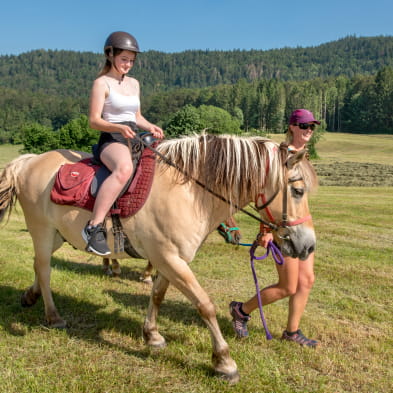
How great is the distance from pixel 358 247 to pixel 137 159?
8.03m

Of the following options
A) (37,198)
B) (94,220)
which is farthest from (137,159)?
(37,198)

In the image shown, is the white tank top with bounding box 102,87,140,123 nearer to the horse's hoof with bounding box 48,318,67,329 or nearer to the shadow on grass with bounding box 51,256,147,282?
the horse's hoof with bounding box 48,318,67,329

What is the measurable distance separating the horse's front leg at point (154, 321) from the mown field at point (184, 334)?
103 mm

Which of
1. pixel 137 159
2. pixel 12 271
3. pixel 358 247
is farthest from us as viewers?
pixel 358 247

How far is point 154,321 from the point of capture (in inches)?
173

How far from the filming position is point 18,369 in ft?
12.4

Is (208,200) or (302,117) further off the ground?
(302,117)

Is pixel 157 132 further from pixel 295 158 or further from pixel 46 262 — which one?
pixel 46 262

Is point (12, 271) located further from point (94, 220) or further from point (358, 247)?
point (358, 247)

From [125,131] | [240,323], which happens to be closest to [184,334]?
[240,323]

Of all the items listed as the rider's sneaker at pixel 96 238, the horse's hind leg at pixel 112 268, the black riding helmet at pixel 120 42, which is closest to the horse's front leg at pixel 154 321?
the rider's sneaker at pixel 96 238

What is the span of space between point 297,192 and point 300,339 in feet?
6.48

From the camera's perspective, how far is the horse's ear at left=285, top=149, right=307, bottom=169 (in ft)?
11.0

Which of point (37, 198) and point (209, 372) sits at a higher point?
point (37, 198)
